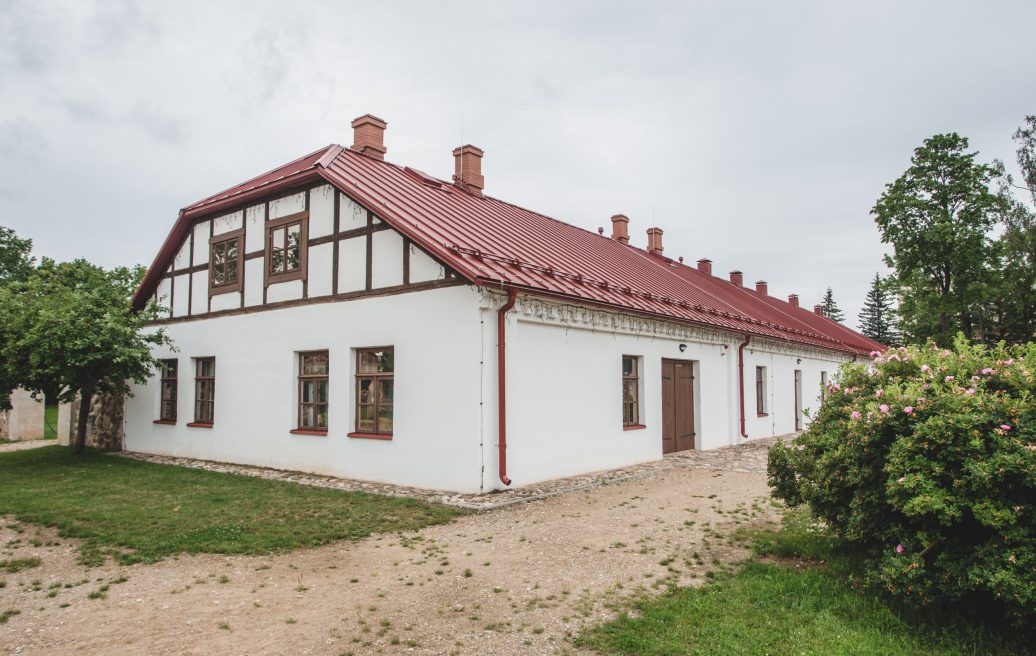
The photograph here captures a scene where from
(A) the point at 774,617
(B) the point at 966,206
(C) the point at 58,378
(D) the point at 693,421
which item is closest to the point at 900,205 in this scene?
(B) the point at 966,206

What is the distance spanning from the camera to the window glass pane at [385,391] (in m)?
10.7

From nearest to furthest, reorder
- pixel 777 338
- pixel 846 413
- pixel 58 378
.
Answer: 1. pixel 846 413
2. pixel 58 378
3. pixel 777 338

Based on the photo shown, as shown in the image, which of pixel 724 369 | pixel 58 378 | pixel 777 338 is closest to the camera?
pixel 58 378

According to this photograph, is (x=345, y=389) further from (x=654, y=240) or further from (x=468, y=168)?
(x=654, y=240)

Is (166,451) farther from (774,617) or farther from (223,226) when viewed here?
(774,617)

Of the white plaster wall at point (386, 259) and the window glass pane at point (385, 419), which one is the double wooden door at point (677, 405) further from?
the white plaster wall at point (386, 259)

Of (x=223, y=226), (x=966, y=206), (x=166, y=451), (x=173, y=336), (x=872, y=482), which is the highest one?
(x=966, y=206)

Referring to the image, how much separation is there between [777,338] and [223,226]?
1420cm

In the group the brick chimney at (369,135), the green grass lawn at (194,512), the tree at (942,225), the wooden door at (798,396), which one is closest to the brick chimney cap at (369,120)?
the brick chimney at (369,135)

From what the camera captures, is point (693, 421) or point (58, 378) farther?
point (693, 421)

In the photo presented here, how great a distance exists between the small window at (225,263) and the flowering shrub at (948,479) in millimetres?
11906

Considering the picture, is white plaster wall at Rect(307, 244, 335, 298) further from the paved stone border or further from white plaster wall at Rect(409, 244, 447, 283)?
the paved stone border

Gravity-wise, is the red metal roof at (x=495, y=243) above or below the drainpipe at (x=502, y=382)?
above

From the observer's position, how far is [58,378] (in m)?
13.5
